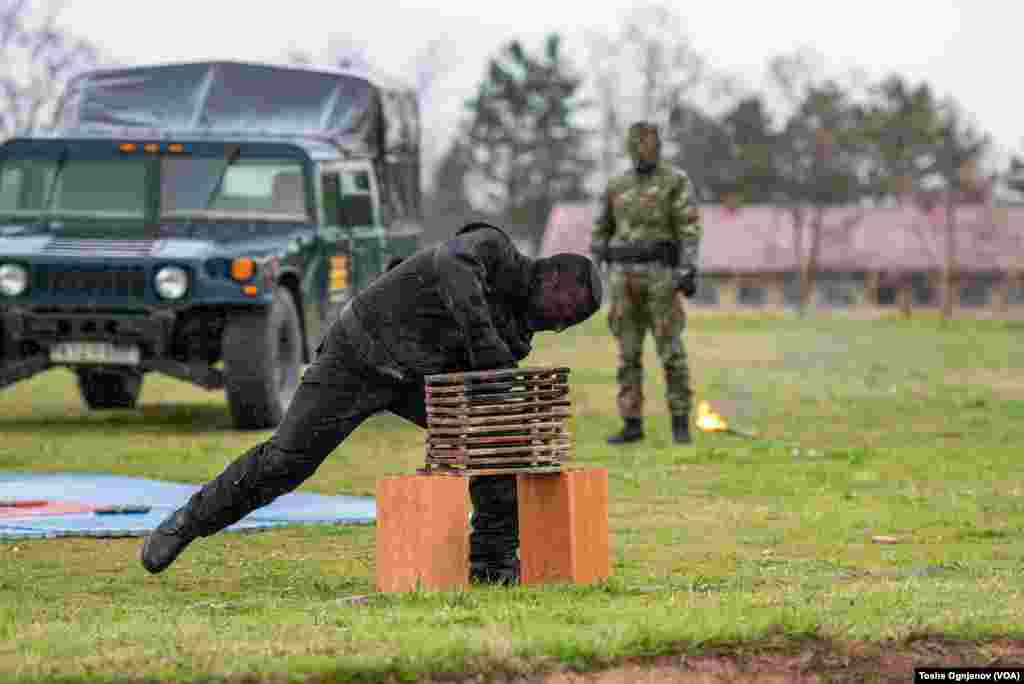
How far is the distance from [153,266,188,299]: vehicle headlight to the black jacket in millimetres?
8155

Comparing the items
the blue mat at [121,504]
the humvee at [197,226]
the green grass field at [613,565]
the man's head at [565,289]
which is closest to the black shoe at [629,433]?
the green grass field at [613,565]

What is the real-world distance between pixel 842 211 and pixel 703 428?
82216 mm

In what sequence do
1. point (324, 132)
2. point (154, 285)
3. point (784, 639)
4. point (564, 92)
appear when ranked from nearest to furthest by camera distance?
1. point (784, 639)
2. point (154, 285)
3. point (324, 132)
4. point (564, 92)

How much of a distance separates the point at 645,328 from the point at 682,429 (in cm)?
80

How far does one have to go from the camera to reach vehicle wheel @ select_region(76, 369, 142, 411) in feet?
64.0

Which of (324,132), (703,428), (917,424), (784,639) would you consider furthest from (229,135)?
(784,639)

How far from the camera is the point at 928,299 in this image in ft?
320

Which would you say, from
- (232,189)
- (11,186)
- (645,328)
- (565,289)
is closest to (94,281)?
(232,189)

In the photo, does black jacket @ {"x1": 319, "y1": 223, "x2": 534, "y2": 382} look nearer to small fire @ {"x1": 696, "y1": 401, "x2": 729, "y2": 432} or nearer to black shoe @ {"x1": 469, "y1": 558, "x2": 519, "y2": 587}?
black shoe @ {"x1": 469, "y1": 558, "x2": 519, "y2": 587}

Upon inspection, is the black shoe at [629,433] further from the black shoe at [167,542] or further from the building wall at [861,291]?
the building wall at [861,291]

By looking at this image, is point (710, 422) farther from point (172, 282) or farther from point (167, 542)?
point (167, 542)

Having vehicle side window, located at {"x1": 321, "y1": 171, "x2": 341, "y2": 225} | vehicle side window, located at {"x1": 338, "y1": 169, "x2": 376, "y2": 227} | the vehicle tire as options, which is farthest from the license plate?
vehicle side window, located at {"x1": 338, "y1": 169, "x2": 376, "y2": 227}

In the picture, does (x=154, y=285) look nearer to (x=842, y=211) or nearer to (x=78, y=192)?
(x=78, y=192)

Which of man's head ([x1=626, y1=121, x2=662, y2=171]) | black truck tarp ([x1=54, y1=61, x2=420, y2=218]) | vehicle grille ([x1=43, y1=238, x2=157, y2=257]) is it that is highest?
black truck tarp ([x1=54, y1=61, x2=420, y2=218])
